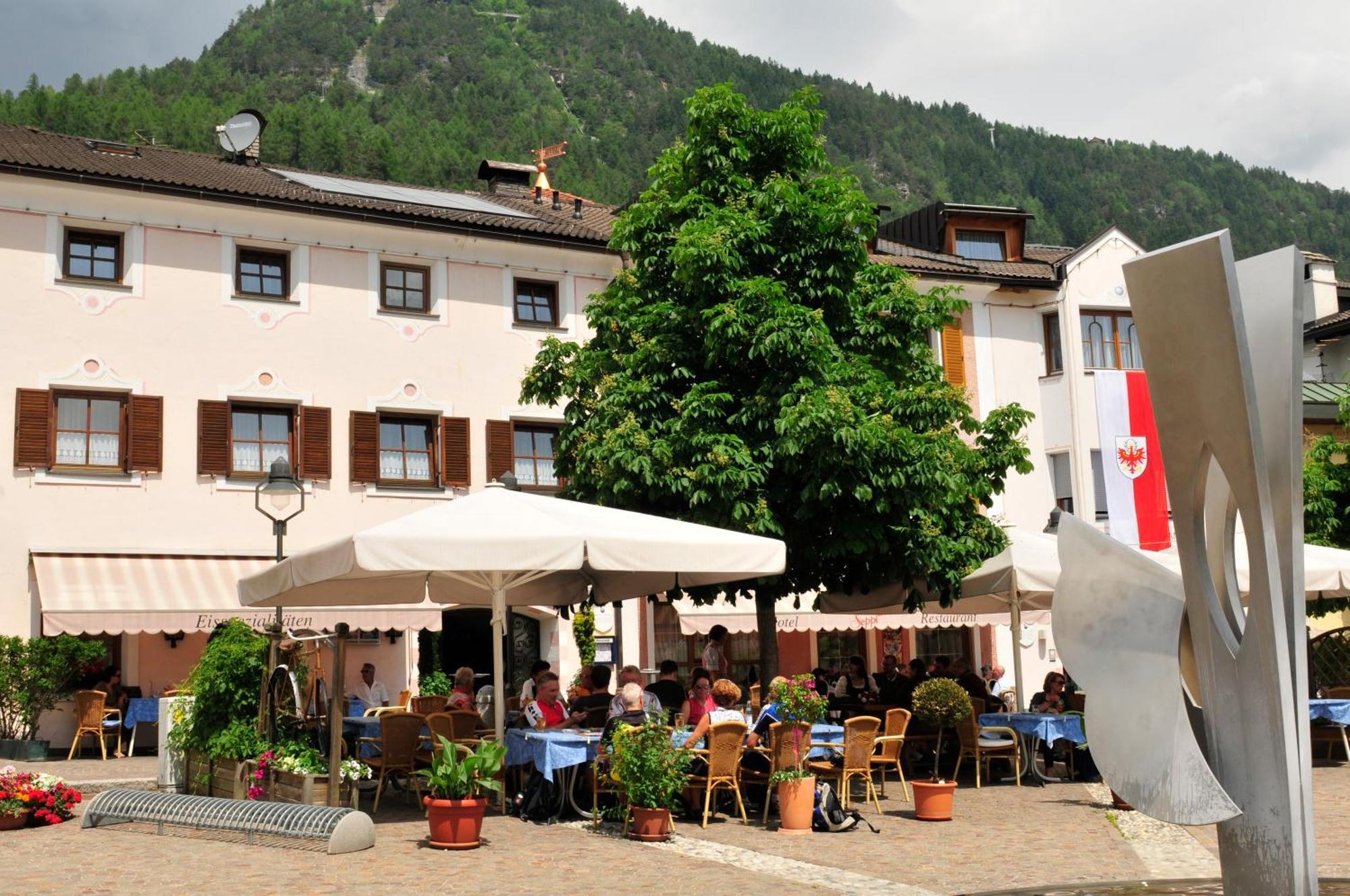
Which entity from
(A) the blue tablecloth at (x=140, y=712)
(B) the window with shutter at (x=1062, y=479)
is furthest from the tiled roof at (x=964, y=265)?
(A) the blue tablecloth at (x=140, y=712)

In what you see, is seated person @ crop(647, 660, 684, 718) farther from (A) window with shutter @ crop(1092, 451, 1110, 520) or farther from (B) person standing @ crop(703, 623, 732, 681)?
(A) window with shutter @ crop(1092, 451, 1110, 520)

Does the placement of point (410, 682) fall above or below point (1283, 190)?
below

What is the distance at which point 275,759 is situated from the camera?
35.9ft

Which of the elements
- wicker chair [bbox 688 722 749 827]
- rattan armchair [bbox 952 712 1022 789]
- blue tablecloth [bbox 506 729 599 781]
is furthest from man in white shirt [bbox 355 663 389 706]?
wicker chair [bbox 688 722 749 827]

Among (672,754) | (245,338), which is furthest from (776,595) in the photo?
(245,338)

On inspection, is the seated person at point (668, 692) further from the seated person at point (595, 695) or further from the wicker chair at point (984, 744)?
the wicker chair at point (984, 744)

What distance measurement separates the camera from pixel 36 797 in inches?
447

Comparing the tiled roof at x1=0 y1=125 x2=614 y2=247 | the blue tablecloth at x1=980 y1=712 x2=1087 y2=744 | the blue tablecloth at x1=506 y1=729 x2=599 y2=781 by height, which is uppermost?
the tiled roof at x1=0 y1=125 x2=614 y2=247

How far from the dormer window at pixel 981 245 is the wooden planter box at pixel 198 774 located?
22.2 m

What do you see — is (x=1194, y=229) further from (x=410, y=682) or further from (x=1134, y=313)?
(x=1134, y=313)

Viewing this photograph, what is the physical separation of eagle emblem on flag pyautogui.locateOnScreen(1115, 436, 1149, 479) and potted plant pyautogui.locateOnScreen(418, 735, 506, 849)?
1937cm

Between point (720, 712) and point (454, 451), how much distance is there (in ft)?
38.9

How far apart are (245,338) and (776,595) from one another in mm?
10163

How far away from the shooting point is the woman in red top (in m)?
12.0
